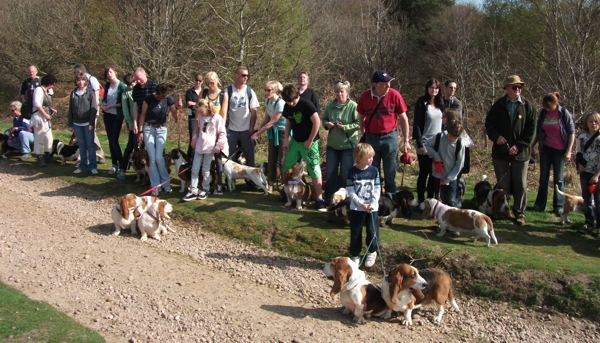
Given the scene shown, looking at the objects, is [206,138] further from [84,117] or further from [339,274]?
[339,274]

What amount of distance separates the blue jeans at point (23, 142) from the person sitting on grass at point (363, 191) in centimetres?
963

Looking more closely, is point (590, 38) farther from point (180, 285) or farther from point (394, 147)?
point (180, 285)

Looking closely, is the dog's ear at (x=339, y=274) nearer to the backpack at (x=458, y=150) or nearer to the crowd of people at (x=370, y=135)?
the crowd of people at (x=370, y=135)

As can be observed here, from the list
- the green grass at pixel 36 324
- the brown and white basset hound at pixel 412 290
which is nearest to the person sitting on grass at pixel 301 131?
the brown and white basset hound at pixel 412 290

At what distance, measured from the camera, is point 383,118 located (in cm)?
744

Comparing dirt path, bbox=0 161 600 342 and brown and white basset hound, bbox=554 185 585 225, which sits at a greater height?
brown and white basset hound, bbox=554 185 585 225

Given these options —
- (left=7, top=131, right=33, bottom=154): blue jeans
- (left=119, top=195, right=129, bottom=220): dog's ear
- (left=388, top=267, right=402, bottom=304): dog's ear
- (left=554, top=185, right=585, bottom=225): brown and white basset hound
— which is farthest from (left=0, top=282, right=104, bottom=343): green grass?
(left=7, top=131, right=33, bottom=154): blue jeans

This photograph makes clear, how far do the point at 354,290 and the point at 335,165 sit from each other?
10.2 feet

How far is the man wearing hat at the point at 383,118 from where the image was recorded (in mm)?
7375

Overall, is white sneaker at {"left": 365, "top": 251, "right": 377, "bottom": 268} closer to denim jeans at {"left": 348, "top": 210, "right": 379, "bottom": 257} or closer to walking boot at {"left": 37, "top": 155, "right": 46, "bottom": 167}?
denim jeans at {"left": 348, "top": 210, "right": 379, "bottom": 257}

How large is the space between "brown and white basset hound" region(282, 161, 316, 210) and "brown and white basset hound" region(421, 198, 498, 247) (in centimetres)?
207

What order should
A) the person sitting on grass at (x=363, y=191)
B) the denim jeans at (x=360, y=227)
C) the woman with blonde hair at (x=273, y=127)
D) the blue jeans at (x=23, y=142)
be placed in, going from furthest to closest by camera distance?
the blue jeans at (x=23, y=142) < the woman with blonde hair at (x=273, y=127) < the denim jeans at (x=360, y=227) < the person sitting on grass at (x=363, y=191)

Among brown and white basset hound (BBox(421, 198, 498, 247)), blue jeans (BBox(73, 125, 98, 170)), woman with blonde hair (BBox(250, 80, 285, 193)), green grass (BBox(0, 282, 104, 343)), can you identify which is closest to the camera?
green grass (BBox(0, 282, 104, 343))

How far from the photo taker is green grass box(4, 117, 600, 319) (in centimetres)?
585
